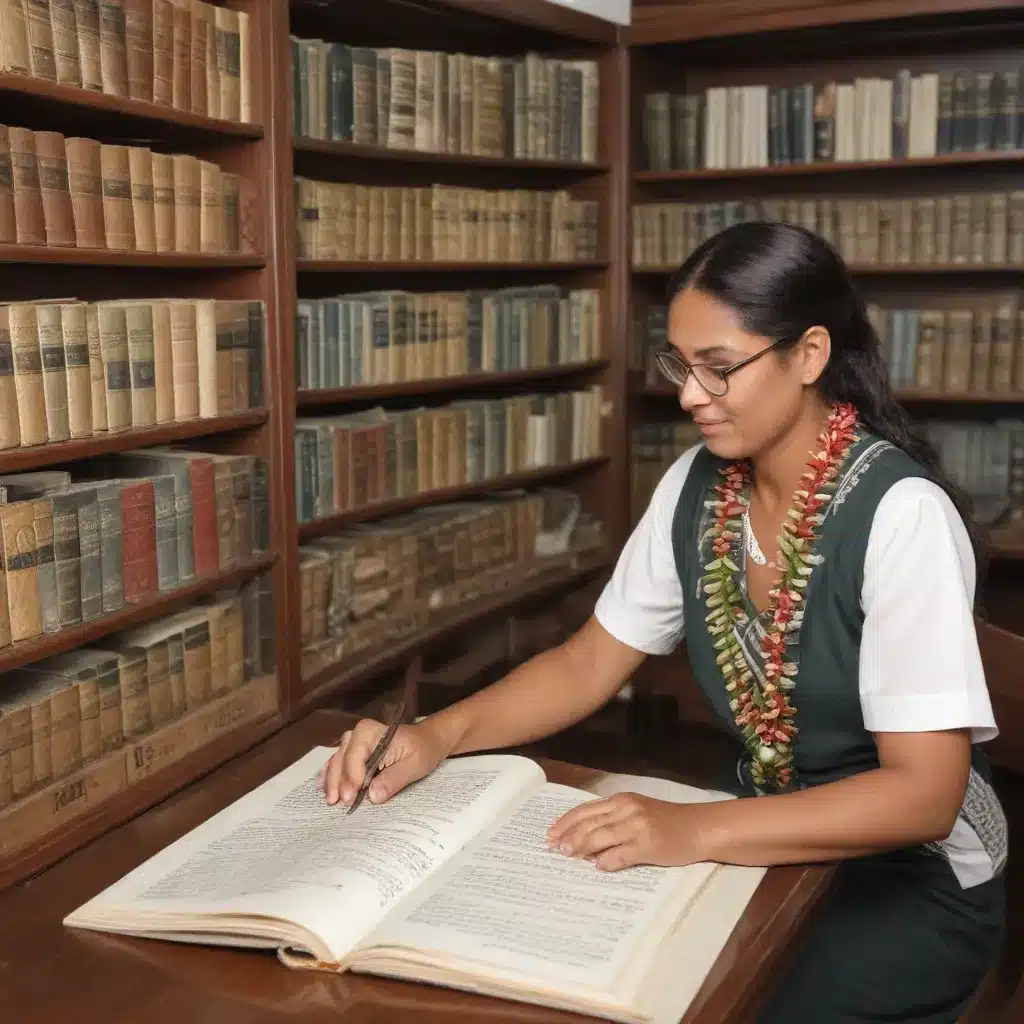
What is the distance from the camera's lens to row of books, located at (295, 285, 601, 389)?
8.89 feet

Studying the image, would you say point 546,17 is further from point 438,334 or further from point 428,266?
point 438,334

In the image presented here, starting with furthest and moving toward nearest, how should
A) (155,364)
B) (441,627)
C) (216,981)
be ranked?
(441,627), (155,364), (216,981)

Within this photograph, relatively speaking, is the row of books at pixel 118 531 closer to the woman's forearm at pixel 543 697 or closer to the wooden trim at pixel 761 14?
the woman's forearm at pixel 543 697

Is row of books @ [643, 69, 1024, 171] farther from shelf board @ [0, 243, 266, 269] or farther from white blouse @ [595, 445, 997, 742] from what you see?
white blouse @ [595, 445, 997, 742]

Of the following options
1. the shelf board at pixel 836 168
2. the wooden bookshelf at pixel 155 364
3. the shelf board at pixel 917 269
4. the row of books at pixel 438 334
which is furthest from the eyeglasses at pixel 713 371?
the shelf board at pixel 836 168

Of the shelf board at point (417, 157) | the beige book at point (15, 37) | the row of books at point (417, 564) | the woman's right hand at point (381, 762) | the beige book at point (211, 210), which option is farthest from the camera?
the row of books at point (417, 564)

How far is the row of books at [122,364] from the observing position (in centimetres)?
193

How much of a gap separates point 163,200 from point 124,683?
0.85 metres

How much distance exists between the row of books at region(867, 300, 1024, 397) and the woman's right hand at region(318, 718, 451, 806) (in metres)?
2.46

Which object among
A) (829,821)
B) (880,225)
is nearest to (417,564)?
(880,225)

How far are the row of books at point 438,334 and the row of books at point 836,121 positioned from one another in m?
0.52

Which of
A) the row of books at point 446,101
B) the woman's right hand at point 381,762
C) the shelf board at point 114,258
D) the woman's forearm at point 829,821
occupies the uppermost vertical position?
the row of books at point 446,101

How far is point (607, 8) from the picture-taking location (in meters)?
3.66

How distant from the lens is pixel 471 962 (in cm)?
94
